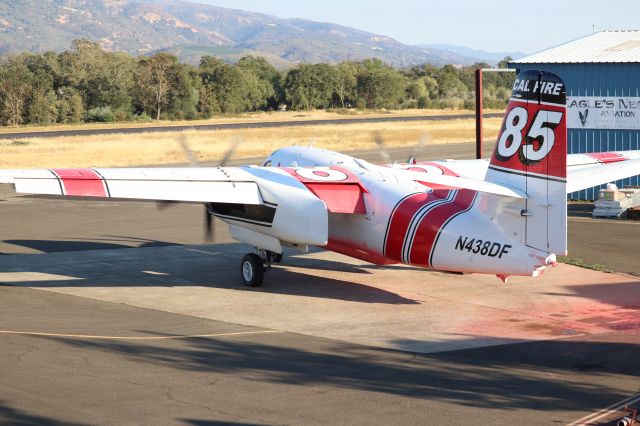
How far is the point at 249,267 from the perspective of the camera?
22.9 metres

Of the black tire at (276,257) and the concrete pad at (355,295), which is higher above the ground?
the black tire at (276,257)

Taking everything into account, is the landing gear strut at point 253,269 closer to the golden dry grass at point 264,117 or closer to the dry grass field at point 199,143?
the dry grass field at point 199,143

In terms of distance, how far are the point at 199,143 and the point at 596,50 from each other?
40204mm

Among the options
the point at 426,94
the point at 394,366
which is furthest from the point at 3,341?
the point at 426,94

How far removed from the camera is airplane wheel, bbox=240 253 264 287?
22781mm

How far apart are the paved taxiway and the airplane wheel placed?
0.32 m

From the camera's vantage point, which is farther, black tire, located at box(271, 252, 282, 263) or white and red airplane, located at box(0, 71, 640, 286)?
black tire, located at box(271, 252, 282, 263)

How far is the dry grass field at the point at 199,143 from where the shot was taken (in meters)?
61.0

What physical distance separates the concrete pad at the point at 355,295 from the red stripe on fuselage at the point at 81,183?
2.78 m

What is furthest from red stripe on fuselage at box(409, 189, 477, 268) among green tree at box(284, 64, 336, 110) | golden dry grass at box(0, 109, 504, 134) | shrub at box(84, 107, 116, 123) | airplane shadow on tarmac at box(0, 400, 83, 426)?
green tree at box(284, 64, 336, 110)

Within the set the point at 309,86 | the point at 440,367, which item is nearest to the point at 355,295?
the point at 440,367

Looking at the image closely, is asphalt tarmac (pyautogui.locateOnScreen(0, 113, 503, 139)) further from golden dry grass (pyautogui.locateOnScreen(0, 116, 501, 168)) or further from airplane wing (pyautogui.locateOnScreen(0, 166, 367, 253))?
airplane wing (pyautogui.locateOnScreen(0, 166, 367, 253))

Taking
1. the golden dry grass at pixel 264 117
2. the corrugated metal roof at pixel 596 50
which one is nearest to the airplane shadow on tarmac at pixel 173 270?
the corrugated metal roof at pixel 596 50

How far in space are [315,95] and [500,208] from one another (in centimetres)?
10782
